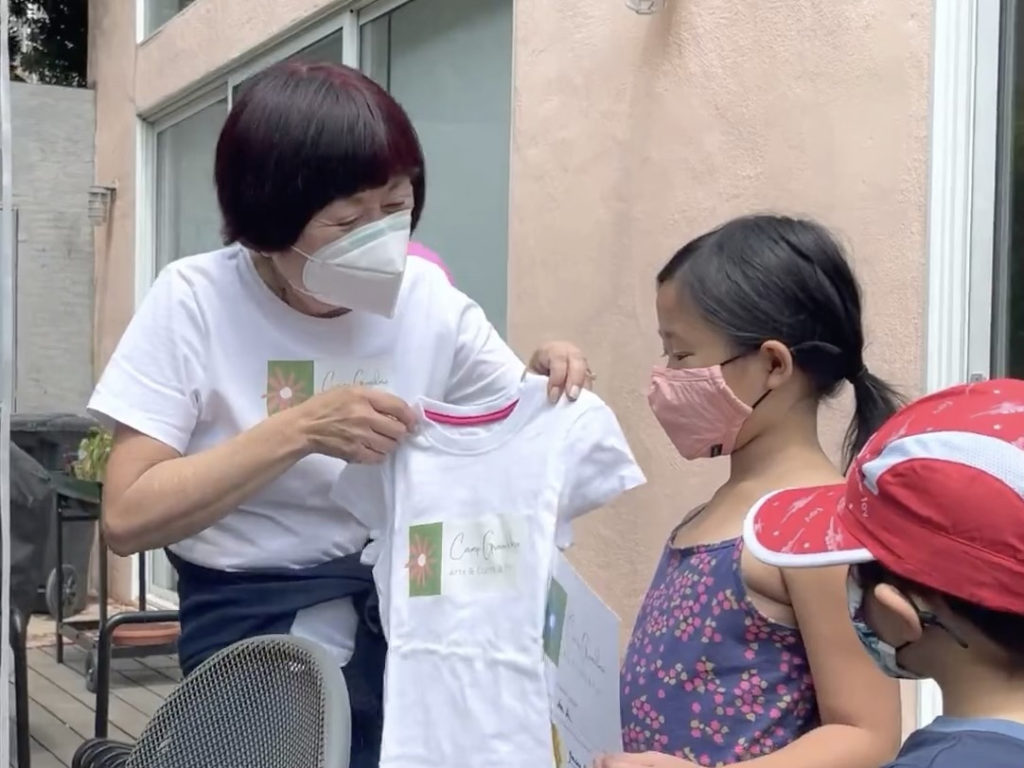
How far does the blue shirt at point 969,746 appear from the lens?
1.15 metres

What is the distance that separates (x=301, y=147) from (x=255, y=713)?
71 cm

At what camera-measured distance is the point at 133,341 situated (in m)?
1.81

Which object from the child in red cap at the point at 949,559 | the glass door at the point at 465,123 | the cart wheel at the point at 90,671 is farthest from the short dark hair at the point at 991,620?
the cart wheel at the point at 90,671

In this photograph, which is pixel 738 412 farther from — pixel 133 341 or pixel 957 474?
pixel 133 341

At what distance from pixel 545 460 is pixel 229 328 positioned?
1.50 ft

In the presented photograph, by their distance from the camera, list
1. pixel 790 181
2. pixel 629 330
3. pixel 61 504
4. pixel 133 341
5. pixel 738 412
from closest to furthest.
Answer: pixel 738 412
pixel 133 341
pixel 790 181
pixel 629 330
pixel 61 504

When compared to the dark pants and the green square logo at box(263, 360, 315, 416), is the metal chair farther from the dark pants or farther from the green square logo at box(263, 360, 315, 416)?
the green square logo at box(263, 360, 315, 416)

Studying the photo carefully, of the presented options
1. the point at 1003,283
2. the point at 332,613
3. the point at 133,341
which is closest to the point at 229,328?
the point at 133,341

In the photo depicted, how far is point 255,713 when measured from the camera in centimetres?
160

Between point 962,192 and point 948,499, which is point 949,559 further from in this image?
point 962,192

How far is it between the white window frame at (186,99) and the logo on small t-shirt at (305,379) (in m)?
3.84

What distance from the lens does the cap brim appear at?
1291 millimetres

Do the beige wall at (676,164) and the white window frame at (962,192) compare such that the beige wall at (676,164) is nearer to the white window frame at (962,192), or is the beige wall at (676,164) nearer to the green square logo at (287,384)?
the white window frame at (962,192)

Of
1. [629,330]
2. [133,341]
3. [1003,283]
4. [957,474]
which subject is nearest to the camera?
[957,474]
